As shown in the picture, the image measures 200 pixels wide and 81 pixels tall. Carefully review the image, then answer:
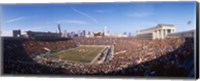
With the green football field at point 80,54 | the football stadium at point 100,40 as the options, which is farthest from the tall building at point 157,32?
the green football field at point 80,54

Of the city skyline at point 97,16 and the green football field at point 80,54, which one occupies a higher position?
the city skyline at point 97,16

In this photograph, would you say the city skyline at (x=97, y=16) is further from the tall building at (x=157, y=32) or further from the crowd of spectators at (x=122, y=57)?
the crowd of spectators at (x=122, y=57)

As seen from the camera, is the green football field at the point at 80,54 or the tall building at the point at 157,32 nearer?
the tall building at the point at 157,32

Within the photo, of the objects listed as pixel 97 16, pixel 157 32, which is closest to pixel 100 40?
pixel 97 16

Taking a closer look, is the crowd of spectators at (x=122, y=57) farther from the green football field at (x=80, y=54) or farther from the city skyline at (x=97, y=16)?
the city skyline at (x=97, y=16)

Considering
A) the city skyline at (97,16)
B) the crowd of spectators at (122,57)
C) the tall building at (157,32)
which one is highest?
the city skyline at (97,16)

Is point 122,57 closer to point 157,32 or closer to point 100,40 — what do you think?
point 100,40
